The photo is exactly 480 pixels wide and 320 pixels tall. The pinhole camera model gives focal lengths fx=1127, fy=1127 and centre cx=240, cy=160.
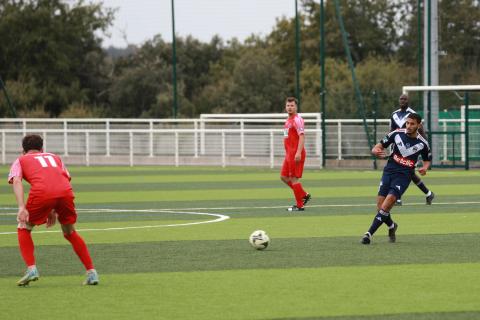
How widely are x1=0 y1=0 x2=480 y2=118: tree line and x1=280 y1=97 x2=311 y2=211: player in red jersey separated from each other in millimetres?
35617

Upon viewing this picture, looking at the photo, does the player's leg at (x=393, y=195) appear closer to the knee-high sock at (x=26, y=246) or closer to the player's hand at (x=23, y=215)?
the knee-high sock at (x=26, y=246)

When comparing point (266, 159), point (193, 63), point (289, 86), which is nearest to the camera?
point (266, 159)

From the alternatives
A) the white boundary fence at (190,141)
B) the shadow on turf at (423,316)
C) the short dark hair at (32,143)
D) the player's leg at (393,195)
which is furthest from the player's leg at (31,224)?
the white boundary fence at (190,141)

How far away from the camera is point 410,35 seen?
255 feet

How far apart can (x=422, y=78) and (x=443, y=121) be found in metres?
4.77

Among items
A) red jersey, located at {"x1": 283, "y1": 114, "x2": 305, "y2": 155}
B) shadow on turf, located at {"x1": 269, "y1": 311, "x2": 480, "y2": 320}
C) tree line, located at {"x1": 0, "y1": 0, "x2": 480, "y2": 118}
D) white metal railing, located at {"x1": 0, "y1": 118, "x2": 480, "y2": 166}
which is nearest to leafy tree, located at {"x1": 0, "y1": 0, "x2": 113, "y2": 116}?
tree line, located at {"x1": 0, "y1": 0, "x2": 480, "y2": 118}

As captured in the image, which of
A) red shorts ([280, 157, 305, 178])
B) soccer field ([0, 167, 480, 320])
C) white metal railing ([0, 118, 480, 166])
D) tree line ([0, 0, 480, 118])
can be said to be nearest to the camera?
soccer field ([0, 167, 480, 320])

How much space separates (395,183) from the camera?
14500 millimetres

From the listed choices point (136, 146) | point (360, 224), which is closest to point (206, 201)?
point (360, 224)

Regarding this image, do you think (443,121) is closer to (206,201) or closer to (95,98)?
(206,201)

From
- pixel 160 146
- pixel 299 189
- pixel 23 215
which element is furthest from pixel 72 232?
pixel 160 146

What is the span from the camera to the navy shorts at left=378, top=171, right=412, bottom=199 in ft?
47.3

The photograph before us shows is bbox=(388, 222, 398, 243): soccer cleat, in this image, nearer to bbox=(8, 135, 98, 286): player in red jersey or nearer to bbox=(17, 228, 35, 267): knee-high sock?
bbox=(8, 135, 98, 286): player in red jersey

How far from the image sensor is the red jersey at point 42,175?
35.2ft
